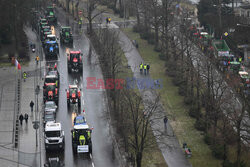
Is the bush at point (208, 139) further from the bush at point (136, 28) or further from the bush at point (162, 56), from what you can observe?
the bush at point (136, 28)

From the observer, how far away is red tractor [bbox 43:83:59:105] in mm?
78375

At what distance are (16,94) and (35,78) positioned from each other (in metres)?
6.95

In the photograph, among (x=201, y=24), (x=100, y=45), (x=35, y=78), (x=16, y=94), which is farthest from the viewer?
(x=201, y=24)

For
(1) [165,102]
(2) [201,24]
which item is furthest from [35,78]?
(2) [201,24]

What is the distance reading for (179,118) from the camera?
76.3 metres

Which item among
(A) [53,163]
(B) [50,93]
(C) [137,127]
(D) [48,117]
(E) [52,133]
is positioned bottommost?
(A) [53,163]

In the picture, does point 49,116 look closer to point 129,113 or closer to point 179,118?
point 129,113

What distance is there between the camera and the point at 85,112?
7675cm

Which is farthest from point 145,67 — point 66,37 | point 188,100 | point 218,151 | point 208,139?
point 218,151

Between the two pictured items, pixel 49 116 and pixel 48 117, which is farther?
pixel 49 116

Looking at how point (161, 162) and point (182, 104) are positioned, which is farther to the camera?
point (182, 104)

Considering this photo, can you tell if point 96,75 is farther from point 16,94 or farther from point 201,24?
point 201,24

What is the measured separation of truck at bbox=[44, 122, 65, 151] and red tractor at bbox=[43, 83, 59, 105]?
13.9 metres

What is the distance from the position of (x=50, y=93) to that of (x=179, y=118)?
1707cm
